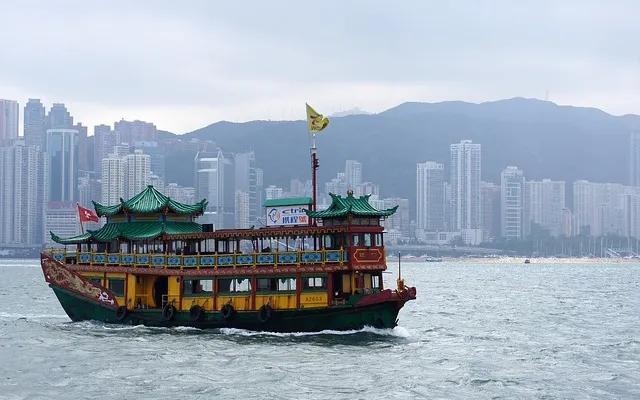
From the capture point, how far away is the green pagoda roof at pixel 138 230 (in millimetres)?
43281

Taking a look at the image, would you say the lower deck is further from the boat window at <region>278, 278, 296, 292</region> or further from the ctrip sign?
the ctrip sign

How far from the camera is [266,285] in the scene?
1606 inches

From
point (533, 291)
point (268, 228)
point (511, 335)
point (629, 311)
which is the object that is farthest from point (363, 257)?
point (533, 291)

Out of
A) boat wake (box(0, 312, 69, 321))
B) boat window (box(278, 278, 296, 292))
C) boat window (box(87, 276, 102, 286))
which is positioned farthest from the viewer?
boat wake (box(0, 312, 69, 321))

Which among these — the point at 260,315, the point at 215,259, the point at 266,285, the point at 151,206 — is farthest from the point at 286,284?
the point at 151,206

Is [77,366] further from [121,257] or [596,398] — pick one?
[596,398]

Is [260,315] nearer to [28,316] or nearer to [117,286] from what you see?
[117,286]

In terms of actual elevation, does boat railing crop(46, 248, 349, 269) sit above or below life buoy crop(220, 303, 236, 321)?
above

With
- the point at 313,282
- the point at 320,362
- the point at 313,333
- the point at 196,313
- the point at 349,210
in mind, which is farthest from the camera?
the point at 196,313

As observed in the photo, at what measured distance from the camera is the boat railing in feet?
130

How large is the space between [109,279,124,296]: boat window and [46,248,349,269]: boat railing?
70 centimetres

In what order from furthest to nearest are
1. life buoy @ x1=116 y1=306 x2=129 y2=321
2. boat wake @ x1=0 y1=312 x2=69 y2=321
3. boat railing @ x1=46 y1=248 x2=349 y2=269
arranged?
boat wake @ x1=0 y1=312 x2=69 y2=321
life buoy @ x1=116 y1=306 x2=129 y2=321
boat railing @ x1=46 y1=248 x2=349 y2=269

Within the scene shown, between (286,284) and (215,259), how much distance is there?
301 centimetres

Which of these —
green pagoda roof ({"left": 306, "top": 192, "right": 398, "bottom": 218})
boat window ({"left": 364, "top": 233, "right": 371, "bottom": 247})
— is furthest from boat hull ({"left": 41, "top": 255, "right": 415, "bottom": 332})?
green pagoda roof ({"left": 306, "top": 192, "right": 398, "bottom": 218})
